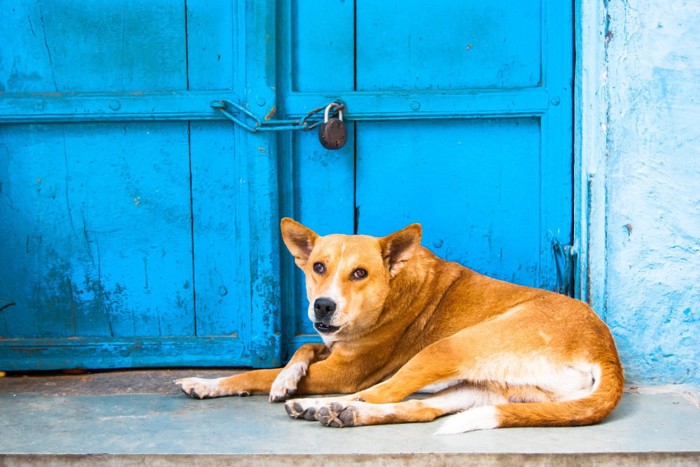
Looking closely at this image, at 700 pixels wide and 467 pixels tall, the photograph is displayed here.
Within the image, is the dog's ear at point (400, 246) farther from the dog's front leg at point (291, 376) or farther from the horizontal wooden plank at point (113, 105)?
the horizontal wooden plank at point (113, 105)

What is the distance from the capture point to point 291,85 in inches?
180

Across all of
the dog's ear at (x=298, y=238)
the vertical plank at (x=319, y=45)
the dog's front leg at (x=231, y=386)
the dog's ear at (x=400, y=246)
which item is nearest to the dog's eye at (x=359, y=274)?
the dog's ear at (x=400, y=246)

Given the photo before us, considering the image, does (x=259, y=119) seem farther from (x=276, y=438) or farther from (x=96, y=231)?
(x=276, y=438)

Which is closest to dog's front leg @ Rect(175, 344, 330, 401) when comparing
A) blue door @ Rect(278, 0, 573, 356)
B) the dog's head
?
the dog's head

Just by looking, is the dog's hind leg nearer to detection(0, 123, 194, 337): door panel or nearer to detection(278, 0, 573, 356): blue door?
detection(278, 0, 573, 356): blue door

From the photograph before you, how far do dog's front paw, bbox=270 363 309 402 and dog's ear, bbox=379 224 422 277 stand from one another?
0.64 meters

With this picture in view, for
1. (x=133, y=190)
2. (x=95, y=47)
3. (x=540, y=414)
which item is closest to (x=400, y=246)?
(x=540, y=414)

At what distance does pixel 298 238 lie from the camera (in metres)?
4.12

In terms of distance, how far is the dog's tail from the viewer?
345 centimetres

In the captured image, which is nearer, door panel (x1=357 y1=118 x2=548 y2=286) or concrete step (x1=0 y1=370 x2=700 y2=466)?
concrete step (x1=0 y1=370 x2=700 y2=466)

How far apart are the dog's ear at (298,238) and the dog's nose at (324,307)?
1.39ft

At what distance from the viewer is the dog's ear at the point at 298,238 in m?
4.08

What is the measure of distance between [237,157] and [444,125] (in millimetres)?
1104

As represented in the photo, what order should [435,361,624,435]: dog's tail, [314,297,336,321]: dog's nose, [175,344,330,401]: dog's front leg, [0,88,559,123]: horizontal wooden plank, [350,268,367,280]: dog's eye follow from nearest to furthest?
[435,361,624,435]: dog's tail < [314,297,336,321]: dog's nose < [350,268,367,280]: dog's eye < [175,344,330,401]: dog's front leg < [0,88,559,123]: horizontal wooden plank
